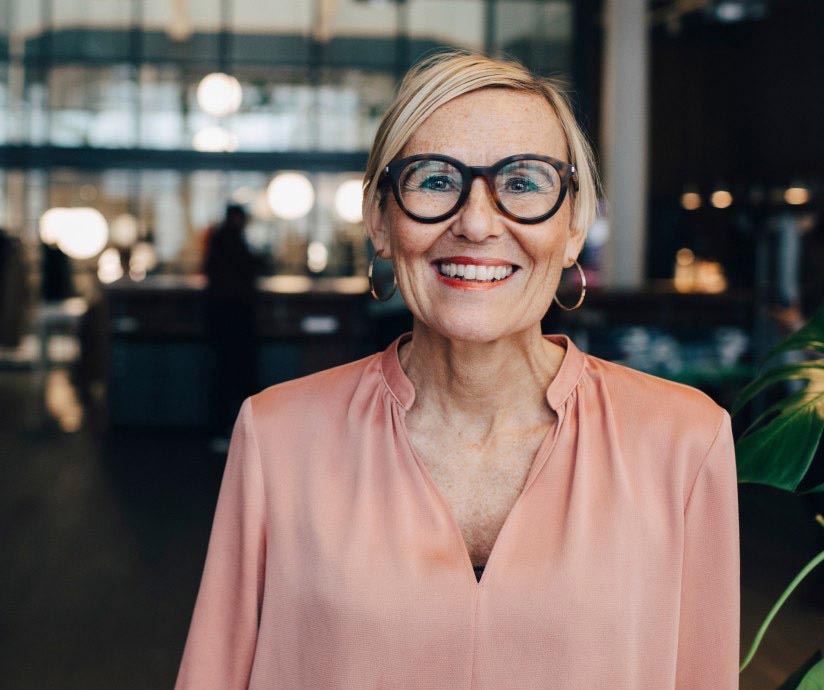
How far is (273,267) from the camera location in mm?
14289

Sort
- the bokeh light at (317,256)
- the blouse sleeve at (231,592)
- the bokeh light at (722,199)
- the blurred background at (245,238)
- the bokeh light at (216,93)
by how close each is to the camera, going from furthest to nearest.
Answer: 1. the bokeh light at (722,199)
2. the bokeh light at (317,256)
3. the bokeh light at (216,93)
4. the blurred background at (245,238)
5. the blouse sleeve at (231,592)

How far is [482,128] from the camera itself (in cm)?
119

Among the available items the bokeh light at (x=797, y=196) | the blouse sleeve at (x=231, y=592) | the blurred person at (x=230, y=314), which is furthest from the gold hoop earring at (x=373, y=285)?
the bokeh light at (x=797, y=196)

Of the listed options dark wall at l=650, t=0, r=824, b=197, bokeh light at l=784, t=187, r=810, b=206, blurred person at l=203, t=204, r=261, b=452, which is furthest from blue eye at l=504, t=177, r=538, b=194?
dark wall at l=650, t=0, r=824, b=197

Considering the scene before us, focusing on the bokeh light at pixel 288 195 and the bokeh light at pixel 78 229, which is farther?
the bokeh light at pixel 288 195

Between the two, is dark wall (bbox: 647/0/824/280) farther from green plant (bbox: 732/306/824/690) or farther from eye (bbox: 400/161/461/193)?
eye (bbox: 400/161/461/193)

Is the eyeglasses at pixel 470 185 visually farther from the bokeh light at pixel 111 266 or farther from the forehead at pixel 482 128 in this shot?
→ the bokeh light at pixel 111 266

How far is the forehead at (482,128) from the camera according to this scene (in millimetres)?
1185

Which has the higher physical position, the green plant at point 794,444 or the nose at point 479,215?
the nose at point 479,215

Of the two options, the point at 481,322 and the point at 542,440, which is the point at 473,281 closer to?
the point at 481,322

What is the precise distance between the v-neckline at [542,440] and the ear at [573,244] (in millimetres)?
113

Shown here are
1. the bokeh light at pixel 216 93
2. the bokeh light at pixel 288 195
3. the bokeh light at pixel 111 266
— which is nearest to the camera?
the bokeh light at pixel 216 93

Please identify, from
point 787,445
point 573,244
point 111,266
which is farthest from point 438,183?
point 111,266

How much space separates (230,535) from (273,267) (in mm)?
13199
